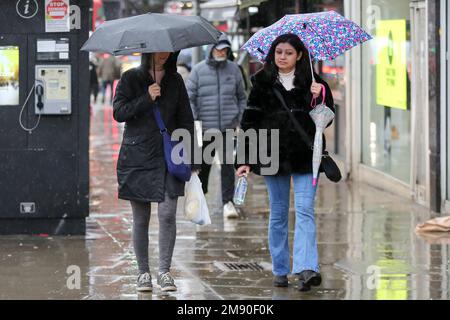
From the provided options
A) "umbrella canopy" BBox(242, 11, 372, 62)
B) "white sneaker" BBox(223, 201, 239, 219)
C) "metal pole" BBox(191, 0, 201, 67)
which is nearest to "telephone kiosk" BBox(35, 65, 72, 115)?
"white sneaker" BBox(223, 201, 239, 219)

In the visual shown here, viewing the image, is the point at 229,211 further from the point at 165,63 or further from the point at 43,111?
the point at 165,63

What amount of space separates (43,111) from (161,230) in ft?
8.67

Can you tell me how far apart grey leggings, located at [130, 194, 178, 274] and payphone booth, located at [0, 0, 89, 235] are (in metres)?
2.25

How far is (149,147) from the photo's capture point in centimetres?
803

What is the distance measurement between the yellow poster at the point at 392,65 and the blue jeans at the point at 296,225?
208 inches

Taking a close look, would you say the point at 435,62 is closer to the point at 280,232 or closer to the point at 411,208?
the point at 411,208

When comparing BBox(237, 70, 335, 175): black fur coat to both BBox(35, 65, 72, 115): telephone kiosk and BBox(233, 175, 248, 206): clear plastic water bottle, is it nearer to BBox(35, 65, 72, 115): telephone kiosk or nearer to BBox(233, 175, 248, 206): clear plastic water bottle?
BBox(233, 175, 248, 206): clear plastic water bottle

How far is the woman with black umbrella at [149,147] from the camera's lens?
801 centimetres

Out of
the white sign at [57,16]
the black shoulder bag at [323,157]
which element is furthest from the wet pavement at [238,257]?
the white sign at [57,16]

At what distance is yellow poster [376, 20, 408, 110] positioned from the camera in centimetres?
1320

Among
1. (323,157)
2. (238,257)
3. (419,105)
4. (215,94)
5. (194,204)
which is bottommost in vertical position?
(238,257)

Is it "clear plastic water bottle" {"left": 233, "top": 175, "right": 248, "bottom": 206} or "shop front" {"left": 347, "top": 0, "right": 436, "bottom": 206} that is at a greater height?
"shop front" {"left": 347, "top": 0, "right": 436, "bottom": 206}

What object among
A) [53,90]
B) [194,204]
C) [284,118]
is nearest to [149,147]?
[194,204]
